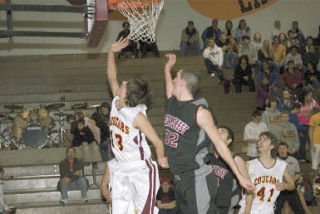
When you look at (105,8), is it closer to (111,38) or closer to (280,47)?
(280,47)

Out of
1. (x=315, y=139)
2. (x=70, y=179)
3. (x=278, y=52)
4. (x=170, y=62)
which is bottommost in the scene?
(x=70, y=179)

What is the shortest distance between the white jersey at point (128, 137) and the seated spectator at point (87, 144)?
589 centimetres

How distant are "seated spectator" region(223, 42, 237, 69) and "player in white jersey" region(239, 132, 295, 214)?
9556mm

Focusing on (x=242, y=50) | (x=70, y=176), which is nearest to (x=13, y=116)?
(x=70, y=176)

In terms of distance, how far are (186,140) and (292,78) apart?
11.2 metres

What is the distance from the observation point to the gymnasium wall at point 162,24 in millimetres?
18812

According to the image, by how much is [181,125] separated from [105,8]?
1443 mm

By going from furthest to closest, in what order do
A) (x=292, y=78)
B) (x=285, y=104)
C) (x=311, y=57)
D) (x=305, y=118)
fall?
(x=311, y=57), (x=292, y=78), (x=285, y=104), (x=305, y=118)

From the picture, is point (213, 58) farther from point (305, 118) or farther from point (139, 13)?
point (139, 13)

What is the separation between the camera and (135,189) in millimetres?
5641

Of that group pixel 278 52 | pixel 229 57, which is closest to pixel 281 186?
pixel 229 57

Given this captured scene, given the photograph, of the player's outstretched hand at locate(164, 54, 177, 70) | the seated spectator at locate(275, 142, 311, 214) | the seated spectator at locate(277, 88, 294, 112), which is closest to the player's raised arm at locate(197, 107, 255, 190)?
the player's outstretched hand at locate(164, 54, 177, 70)

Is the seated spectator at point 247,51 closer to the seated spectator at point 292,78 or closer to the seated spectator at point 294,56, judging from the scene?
the seated spectator at point 294,56

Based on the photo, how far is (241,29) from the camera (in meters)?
18.3
